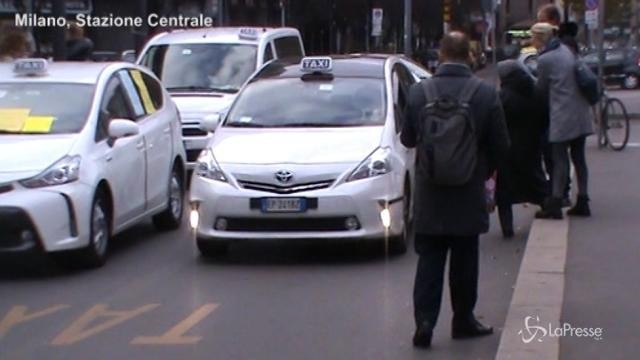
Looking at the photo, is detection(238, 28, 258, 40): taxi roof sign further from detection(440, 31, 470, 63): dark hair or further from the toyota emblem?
detection(440, 31, 470, 63): dark hair

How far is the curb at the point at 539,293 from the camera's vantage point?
769cm

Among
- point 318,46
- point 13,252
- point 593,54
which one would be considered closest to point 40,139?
point 13,252

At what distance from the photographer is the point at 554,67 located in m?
12.1

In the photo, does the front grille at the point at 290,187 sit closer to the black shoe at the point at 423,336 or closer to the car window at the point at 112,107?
the car window at the point at 112,107

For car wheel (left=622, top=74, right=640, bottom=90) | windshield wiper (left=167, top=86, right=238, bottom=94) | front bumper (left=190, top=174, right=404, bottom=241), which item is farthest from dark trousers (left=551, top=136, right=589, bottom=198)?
car wheel (left=622, top=74, right=640, bottom=90)

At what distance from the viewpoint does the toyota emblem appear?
10945 mm

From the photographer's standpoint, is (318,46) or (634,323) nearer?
(634,323)

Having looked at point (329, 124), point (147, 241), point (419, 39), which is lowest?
point (419, 39)

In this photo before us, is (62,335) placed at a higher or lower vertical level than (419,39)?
higher

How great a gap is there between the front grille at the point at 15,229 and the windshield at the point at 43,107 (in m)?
1.10

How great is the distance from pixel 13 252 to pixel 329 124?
2.98m

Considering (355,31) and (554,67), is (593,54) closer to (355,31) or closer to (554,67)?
(355,31)

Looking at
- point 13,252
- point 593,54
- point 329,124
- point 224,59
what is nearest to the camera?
point 13,252

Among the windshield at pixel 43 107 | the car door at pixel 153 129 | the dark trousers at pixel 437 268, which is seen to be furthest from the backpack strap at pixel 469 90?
the car door at pixel 153 129
